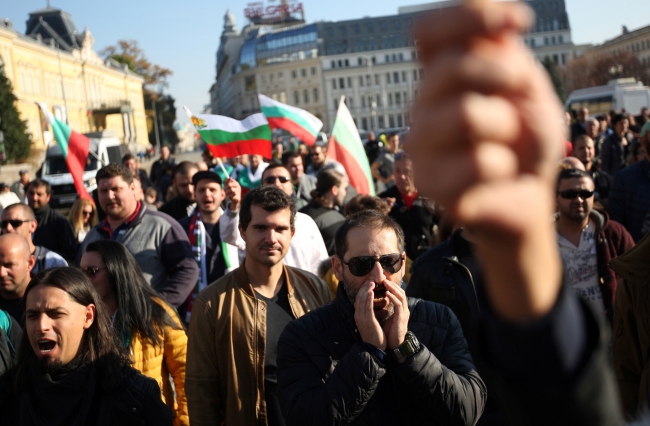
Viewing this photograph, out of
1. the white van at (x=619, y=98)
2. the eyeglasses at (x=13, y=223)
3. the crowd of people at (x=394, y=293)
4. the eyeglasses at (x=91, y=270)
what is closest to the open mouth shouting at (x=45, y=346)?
the crowd of people at (x=394, y=293)

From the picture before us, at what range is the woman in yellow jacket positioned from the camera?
155 inches

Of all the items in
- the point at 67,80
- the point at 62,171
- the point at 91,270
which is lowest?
the point at 91,270

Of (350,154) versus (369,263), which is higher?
(350,154)

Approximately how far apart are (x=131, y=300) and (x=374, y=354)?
1.92 m

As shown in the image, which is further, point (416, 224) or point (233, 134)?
point (233, 134)

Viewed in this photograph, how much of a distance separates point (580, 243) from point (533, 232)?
4.35 m

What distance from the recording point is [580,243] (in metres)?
4.74

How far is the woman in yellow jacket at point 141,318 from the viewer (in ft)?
12.9

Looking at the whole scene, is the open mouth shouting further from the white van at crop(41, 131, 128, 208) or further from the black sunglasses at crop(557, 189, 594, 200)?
the white van at crop(41, 131, 128, 208)

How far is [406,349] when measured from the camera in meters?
2.58

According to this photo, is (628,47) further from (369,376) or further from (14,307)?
(369,376)

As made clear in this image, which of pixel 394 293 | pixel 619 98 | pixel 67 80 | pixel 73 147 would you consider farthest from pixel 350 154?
pixel 67 80

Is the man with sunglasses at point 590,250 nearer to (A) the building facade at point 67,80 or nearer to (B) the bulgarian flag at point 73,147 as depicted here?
(B) the bulgarian flag at point 73,147

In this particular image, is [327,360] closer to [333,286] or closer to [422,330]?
[422,330]
